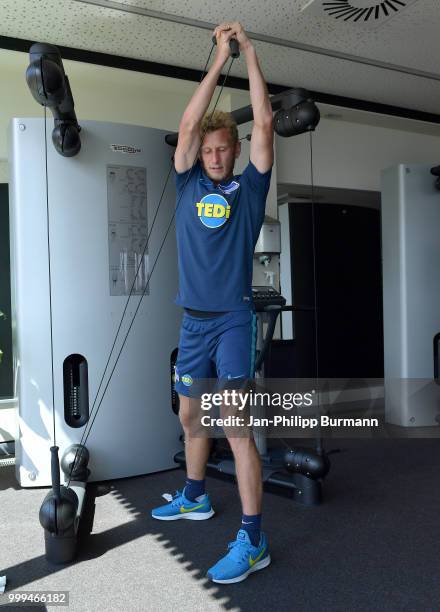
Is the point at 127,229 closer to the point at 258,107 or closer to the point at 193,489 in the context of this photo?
the point at 258,107

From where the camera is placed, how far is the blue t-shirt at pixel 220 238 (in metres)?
2.21

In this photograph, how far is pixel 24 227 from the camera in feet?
9.82

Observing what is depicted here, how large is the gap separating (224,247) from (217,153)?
40 centimetres

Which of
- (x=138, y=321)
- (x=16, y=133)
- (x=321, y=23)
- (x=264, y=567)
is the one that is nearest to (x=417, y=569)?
(x=264, y=567)

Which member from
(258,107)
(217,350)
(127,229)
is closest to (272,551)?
(217,350)

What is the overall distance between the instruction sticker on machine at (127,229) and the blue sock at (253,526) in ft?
5.01

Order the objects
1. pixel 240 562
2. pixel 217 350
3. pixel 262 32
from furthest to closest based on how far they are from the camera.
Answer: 1. pixel 262 32
2. pixel 217 350
3. pixel 240 562

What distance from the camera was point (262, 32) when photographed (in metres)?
3.59

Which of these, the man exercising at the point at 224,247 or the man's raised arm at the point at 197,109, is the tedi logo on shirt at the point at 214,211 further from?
the man's raised arm at the point at 197,109

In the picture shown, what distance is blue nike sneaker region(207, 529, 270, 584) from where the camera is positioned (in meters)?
1.96

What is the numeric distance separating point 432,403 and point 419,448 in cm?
76

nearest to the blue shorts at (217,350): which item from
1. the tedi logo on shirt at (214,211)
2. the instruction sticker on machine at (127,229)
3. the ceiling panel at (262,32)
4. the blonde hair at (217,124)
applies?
the tedi logo on shirt at (214,211)

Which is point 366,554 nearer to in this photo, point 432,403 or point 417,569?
point 417,569

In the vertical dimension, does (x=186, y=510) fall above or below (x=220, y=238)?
below
